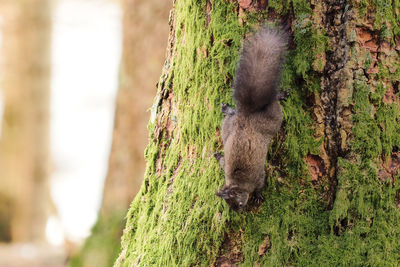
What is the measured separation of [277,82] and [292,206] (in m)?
0.66

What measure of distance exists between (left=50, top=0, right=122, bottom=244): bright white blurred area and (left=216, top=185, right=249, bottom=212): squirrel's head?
12926 millimetres

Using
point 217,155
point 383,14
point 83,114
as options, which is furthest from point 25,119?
point 383,14

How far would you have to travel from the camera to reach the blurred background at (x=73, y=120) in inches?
238

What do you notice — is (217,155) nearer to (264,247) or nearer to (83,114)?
(264,247)

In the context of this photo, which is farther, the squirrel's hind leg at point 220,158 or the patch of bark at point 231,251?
the squirrel's hind leg at point 220,158

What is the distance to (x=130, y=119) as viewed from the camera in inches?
241

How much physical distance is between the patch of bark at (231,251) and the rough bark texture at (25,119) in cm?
850

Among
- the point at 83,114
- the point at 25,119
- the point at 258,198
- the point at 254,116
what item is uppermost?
the point at 83,114

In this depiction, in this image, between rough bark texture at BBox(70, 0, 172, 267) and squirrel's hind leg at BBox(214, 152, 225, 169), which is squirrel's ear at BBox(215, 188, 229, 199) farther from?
rough bark texture at BBox(70, 0, 172, 267)

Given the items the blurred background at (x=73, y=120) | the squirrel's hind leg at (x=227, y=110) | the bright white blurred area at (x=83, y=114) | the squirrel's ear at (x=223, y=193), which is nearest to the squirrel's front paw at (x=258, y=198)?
the squirrel's ear at (x=223, y=193)

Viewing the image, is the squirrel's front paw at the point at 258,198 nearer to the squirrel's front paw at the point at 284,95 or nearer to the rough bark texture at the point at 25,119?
the squirrel's front paw at the point at 284,95

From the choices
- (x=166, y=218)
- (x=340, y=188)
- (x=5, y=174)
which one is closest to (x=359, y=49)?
(x=340, y=188)

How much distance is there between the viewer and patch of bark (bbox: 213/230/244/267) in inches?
91.1

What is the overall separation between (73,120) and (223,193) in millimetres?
15909
